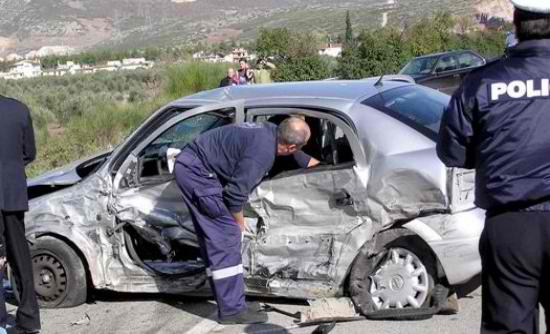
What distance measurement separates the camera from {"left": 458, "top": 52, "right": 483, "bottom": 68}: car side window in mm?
19734

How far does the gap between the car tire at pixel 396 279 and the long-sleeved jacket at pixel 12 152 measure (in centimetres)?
219

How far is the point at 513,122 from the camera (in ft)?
9.72

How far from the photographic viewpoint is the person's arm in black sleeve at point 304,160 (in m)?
5.31

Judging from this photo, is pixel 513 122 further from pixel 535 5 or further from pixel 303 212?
pixel 303 212

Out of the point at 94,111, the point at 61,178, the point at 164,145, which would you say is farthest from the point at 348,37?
the point at 164,145

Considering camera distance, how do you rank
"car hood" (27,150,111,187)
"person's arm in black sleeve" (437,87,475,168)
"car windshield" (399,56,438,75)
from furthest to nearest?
"car windshield" (399,56,438,75)
"car hood" (27,150,111,187)
"person's arm in black sleeve" (437,87,475,168)

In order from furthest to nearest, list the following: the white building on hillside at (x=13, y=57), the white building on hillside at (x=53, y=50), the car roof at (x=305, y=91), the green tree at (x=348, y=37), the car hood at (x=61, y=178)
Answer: the white building on hillside at (x=53, y=50) → the white building on hillside at (x=13, y=57) → the green tree at (x=348, y=37) → the car hood at (x=61, y=178) → the car roof at (x=305, y=91)

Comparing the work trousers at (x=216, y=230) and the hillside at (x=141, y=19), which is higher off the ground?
the work trousers at (x=216, y=230)

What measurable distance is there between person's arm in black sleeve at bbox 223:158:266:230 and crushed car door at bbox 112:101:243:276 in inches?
26.0

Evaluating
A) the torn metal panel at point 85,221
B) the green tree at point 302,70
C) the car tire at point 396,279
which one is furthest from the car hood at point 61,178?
the green tree at point 302,70

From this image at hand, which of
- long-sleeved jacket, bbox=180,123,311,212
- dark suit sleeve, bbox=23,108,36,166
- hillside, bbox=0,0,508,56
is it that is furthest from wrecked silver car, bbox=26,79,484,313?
hillside, bbox=0,0,508,56

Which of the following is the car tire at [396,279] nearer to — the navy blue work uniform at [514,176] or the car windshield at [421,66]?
the navy blue work uniform at [514,176]

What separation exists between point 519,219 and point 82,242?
369 centimetres

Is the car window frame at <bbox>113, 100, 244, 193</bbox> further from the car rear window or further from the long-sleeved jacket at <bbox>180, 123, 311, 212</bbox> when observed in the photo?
the car rear window
